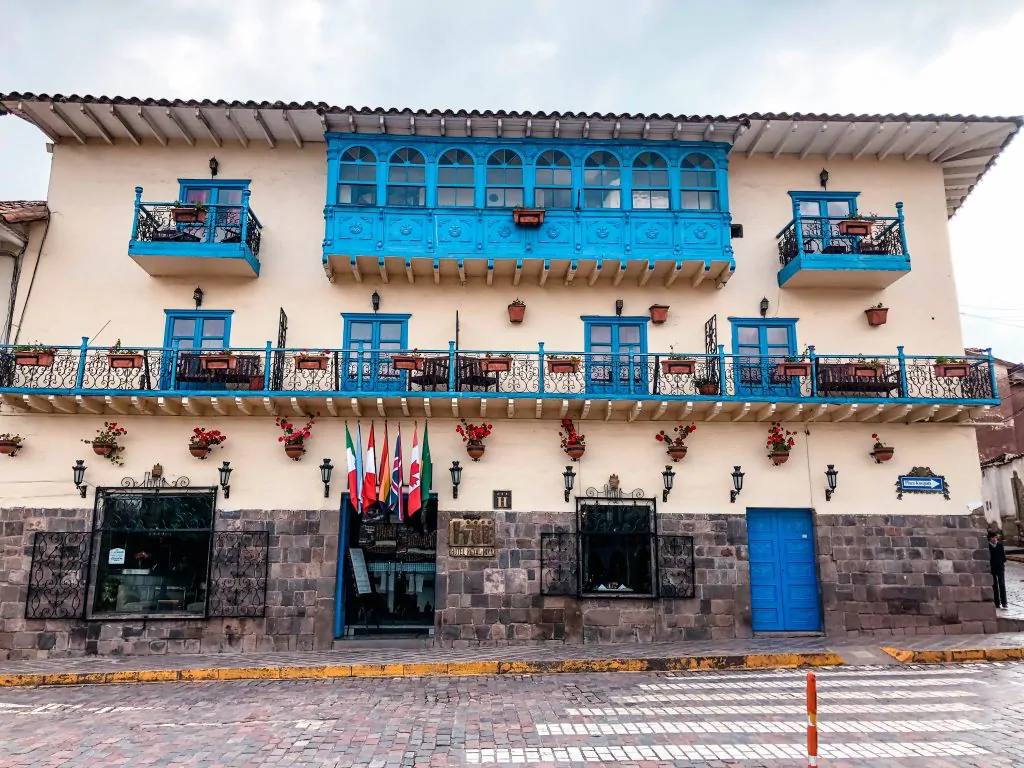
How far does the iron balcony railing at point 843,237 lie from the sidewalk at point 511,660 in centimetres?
831

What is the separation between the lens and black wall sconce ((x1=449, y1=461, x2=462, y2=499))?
15047mm

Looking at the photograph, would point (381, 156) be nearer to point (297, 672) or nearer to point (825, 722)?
point (297, 672)

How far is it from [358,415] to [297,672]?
211 inches

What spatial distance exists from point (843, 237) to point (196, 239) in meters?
14.6

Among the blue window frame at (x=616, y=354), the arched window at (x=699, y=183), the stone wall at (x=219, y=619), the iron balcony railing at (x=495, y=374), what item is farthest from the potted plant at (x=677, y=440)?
the stone wall at (x=219, y=619)

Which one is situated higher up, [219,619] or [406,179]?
[406,179]

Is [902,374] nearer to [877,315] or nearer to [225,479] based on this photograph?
[877,315]

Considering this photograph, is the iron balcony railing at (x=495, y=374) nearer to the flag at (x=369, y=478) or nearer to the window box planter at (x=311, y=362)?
the window box planter at (x=311, y=362)

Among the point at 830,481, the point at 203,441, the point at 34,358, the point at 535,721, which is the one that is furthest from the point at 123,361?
the point at 830,481

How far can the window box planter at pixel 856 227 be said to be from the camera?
15.8 m

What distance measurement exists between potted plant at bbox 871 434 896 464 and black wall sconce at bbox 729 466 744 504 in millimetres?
3087

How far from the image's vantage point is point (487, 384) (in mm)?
15102

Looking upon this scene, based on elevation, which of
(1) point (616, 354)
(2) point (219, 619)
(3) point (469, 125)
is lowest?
(2) point (219, 619)

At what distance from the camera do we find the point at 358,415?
1532cm
